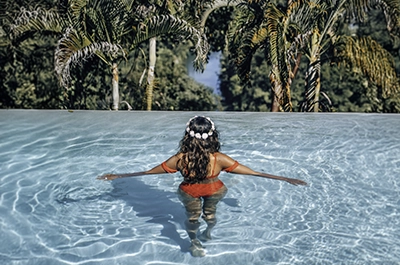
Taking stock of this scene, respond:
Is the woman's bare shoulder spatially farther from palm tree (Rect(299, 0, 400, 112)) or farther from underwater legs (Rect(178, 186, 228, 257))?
palm tree (Rect(299, 0, 400, 112))

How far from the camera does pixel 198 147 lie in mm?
3867

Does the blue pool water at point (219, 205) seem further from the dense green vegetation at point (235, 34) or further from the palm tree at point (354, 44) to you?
the dense green vegetation at point (235, 34)

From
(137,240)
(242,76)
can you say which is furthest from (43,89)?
(137,240)

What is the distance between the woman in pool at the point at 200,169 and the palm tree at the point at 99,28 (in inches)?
257

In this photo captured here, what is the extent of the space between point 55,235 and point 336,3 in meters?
8.36

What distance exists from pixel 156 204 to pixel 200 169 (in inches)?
56.7

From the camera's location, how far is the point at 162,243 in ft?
13.9

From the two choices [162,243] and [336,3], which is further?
[336,3]

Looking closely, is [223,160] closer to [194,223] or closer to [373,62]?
[194,223]

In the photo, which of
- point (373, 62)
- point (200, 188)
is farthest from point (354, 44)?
point (200, 188)

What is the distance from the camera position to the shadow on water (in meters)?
4.50

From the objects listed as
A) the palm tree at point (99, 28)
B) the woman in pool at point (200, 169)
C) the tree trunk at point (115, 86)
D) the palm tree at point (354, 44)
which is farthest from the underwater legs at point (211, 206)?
the tree trunk at point (115, 86)

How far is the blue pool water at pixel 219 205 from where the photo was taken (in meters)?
4.10

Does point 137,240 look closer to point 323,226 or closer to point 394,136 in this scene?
point 323,226
